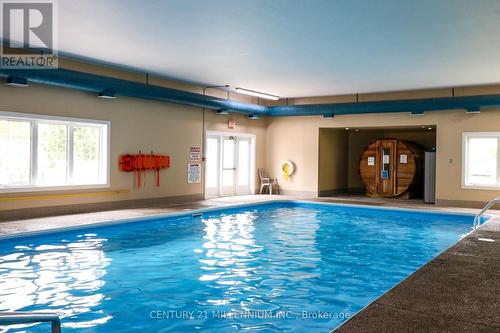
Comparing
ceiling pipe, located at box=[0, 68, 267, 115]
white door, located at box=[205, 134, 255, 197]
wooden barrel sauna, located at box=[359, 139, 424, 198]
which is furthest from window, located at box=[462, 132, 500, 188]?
white door, located at box=[205, 134, 255, 197]

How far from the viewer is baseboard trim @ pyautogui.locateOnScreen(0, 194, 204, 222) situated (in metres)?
8.72

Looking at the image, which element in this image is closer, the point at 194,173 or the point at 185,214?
the point at 185,214

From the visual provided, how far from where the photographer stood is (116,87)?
9906mm

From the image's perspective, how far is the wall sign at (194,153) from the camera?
13023mm

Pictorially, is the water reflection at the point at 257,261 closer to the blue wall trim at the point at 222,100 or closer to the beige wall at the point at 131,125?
the beige wall at the point at 131,125

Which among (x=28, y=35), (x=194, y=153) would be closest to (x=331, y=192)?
(x=194, y=153)

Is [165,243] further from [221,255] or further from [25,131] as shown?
[25,131]


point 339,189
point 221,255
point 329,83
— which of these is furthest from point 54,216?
point 339,189

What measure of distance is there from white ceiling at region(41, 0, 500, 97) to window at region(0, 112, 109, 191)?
67.5 inches

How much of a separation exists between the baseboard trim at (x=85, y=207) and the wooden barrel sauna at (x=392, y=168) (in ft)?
20.4

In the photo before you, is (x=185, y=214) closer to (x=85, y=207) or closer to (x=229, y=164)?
(x=85, y=207)

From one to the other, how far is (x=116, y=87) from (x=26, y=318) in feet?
28.3

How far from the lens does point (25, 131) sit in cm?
899

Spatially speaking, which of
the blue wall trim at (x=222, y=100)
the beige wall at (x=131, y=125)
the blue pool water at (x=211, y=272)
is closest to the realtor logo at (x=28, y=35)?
the blue wall trim at (x=222, y=100)
